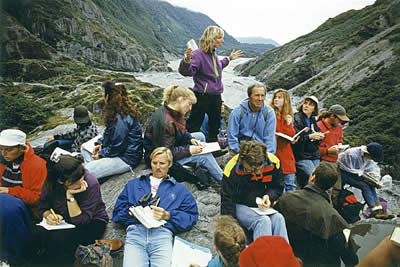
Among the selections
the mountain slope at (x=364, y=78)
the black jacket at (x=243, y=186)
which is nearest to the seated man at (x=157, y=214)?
the black jacket at (x=243, y=186)

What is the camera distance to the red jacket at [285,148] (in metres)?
4.30

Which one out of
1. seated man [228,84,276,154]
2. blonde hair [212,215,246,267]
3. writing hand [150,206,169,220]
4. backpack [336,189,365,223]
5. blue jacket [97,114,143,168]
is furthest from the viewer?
seated man [228,84,276,154]

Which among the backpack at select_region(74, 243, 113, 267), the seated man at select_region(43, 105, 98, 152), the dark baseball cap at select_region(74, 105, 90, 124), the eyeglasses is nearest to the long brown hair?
the dark baseball cap at select_region(74, 105, 90, 124)

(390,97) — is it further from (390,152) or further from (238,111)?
(238,111)

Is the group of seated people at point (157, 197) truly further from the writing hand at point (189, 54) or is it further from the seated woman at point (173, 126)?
the writing hand at point (189, 54)

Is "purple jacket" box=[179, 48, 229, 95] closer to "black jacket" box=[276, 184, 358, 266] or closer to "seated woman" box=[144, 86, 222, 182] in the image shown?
"seated woman" box=[144, 86, 222, 182]

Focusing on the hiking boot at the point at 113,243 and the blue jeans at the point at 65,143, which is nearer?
the hiking boot at the point at 113,243

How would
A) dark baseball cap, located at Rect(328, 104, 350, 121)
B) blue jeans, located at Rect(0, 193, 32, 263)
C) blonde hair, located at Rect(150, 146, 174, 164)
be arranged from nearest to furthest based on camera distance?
blue jeans, located at Rect(0, 193, 32, 263)
blonde hair, located at Rect(150, 146, 174, 164)
dark baseball cap, located at Rect(328, 104, 350, 121)

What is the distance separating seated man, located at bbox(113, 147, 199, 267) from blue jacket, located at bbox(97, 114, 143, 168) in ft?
2.82

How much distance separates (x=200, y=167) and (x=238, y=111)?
128cm

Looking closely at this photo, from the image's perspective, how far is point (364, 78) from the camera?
24.3 m

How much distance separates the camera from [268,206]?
2.90 meters

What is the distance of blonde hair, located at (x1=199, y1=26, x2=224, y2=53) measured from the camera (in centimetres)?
449

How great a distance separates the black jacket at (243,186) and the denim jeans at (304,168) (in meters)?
1.75
